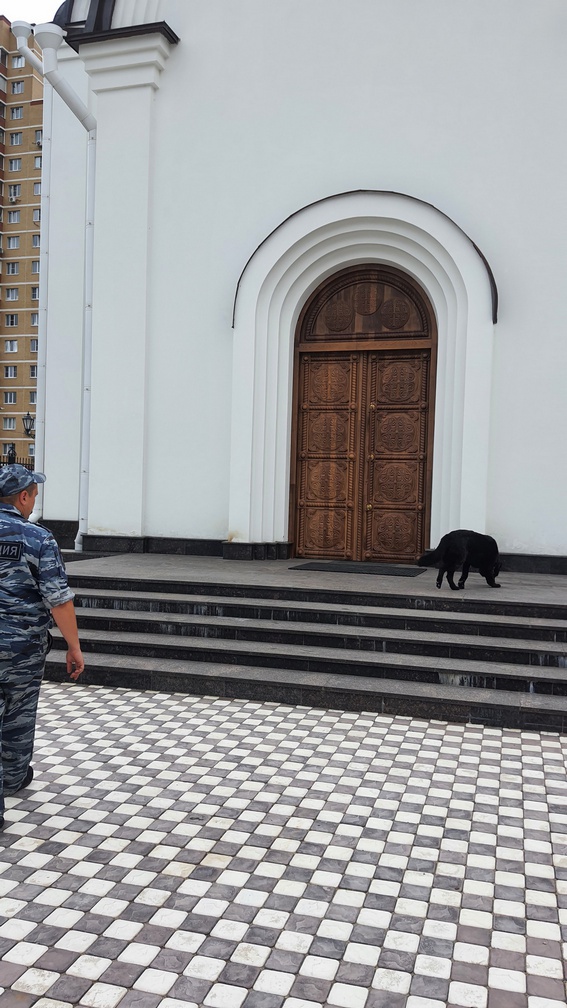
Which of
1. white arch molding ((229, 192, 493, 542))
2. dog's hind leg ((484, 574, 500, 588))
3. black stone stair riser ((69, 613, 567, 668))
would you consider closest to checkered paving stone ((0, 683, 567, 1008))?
black stone stair riser ((69, 613, 567, 668))

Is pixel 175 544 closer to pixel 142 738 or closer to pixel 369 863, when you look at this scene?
pixel 142 738

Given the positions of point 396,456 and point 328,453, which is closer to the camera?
point 396,456

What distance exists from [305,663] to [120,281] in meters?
6.12

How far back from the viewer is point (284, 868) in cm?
301

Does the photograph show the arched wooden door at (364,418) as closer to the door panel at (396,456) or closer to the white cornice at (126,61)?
the door panel at (396,456)

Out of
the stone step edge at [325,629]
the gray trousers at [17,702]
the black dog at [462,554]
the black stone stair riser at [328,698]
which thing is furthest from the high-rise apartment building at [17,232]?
the gray trousers at [17,702]

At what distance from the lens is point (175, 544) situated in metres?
9.70

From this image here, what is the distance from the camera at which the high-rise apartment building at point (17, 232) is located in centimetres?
5581

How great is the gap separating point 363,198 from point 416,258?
0.90 meters

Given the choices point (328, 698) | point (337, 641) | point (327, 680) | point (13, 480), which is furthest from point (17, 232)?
point (13, 480)

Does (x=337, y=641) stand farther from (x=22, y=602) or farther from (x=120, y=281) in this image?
(x=120, y=281)

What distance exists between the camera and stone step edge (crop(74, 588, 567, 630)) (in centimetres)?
593

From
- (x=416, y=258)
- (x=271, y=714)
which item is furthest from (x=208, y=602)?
(x=416, y=258)

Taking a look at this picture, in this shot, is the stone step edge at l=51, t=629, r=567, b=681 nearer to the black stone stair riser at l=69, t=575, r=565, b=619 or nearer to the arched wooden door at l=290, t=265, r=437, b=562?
the black stone stair riser at l=69, t=575, r=565, b=619
